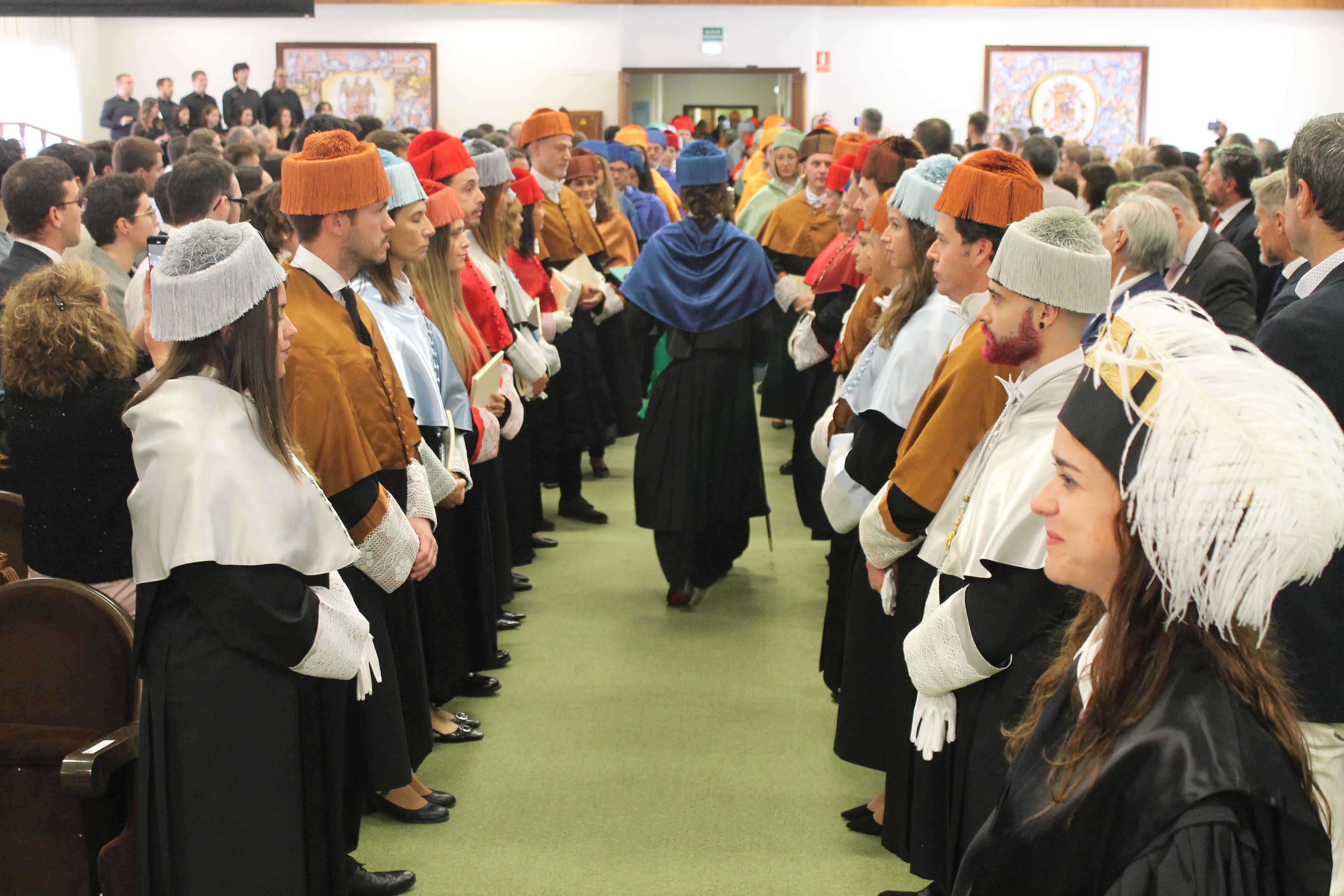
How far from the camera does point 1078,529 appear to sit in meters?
1.28

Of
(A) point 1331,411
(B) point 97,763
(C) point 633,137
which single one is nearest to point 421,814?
(B) point 97,763

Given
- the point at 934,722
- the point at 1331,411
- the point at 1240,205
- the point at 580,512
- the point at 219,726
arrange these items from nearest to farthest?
the point at 1331,411 < the point at 219,726 < the point at 934,722 < the point at 1240,205 < the point at 580,512

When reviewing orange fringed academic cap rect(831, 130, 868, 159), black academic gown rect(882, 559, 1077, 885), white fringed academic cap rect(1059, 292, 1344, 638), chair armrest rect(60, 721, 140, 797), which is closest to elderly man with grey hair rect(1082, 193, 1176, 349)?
black academic gown rect(882, 559, 1077, 885)

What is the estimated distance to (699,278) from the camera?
481 cm

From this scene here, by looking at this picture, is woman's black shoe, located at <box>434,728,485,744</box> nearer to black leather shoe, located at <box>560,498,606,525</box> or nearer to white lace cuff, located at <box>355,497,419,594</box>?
white lace cuff, located at <box>355,497,419,594</box>

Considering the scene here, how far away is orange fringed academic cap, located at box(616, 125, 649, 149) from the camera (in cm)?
1034

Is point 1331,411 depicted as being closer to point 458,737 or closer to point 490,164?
point 458,737

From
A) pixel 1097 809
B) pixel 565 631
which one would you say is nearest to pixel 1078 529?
pixel 1097 809

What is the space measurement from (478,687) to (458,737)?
0.36 m

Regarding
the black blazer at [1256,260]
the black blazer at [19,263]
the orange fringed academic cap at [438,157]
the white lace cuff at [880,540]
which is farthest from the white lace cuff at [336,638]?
the black blazer at [1256,260]

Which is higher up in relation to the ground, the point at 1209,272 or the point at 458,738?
the point at 1209,272

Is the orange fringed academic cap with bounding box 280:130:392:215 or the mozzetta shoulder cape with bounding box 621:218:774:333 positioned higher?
the orange fringed academic cap with bounding box 280:130:392:215

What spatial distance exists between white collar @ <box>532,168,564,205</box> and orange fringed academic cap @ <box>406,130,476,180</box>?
201 centimetres

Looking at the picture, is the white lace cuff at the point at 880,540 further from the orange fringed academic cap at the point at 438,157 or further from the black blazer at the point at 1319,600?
the orange fringed academic cap at the point at 438,157
